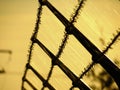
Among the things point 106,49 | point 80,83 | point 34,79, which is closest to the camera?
point 106,49

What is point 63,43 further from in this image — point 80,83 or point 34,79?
point 34,79

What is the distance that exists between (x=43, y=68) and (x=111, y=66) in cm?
594

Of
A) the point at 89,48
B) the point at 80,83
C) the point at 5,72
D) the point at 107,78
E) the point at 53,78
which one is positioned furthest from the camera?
the point at 5,72

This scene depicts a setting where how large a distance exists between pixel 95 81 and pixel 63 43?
4391 mm

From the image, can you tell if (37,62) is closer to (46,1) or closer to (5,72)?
(5,72)

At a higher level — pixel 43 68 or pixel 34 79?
pixel 43 68

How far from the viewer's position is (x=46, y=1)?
325cm

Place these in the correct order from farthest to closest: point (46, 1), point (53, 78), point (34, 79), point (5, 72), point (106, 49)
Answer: point (5, 72), point (34, 79), point (53, 78), point (46, 1), point (106, 49)

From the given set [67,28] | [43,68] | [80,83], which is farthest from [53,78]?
[67,28]

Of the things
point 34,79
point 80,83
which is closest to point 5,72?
point 34,79

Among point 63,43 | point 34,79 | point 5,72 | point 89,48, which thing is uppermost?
point 89,48

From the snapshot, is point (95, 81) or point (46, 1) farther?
point (95, 81)

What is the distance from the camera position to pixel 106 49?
2779 mm

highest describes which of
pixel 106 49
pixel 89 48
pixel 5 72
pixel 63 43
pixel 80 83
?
pixel 106 49
